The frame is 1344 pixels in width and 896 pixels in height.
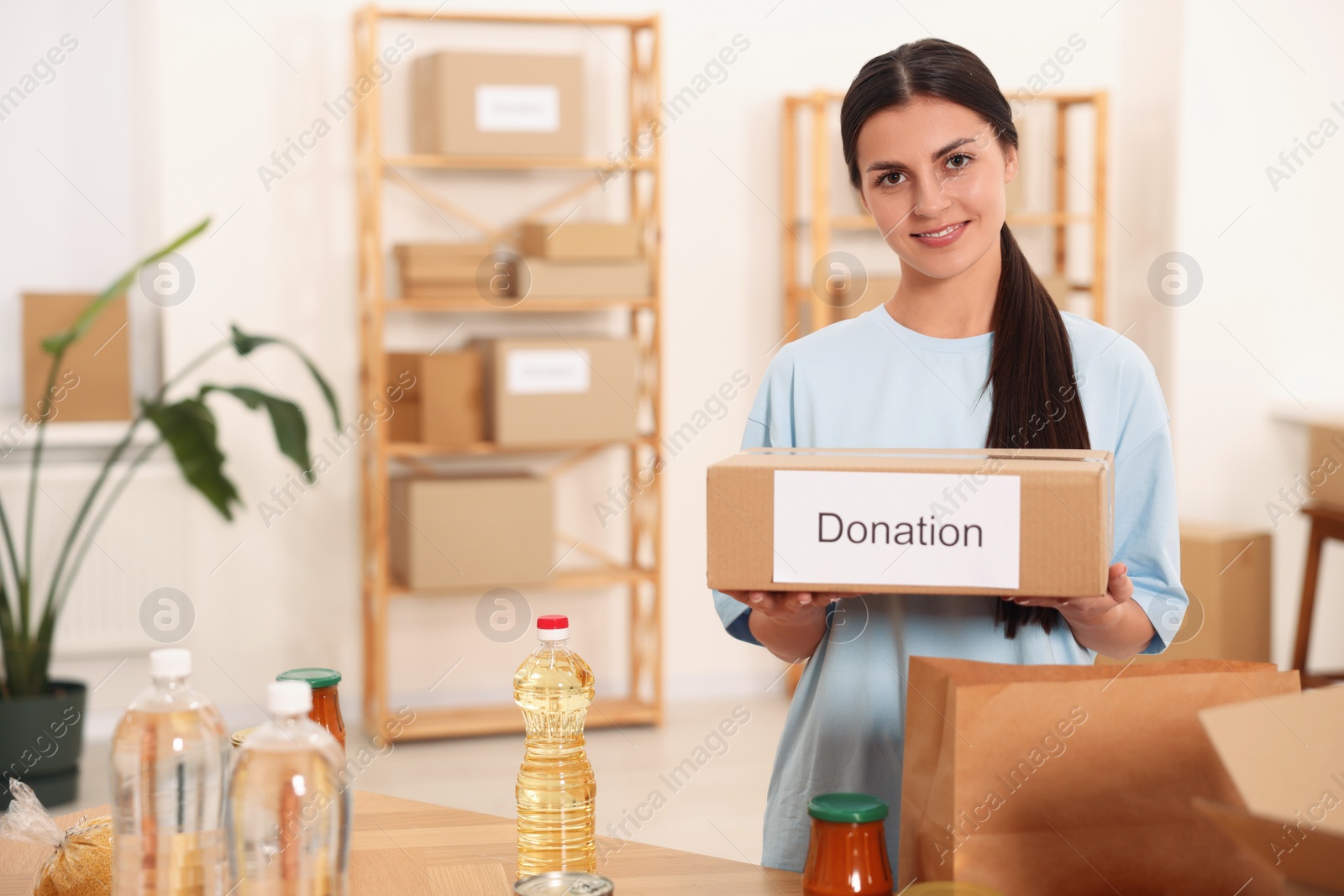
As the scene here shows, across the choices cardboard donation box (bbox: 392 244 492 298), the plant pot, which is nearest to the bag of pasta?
the plant pot

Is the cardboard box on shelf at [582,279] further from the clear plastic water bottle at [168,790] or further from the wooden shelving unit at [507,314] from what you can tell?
the clear plastic water bottle at [168,790]

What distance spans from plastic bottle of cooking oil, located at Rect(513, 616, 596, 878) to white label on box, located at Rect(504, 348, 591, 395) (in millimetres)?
2466

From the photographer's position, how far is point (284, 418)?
316cm

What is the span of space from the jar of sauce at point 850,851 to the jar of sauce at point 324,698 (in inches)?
16.3

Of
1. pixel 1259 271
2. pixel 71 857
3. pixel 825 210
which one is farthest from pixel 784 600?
pixel 1259 271

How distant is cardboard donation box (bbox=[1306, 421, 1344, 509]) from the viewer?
3576 millimetres

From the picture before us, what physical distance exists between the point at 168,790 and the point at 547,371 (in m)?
2.71

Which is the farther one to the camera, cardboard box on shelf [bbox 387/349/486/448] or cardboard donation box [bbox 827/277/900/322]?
cardboard donation box [bbox 827/277/900/322]

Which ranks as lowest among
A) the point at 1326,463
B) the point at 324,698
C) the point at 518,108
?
the point at 324,698

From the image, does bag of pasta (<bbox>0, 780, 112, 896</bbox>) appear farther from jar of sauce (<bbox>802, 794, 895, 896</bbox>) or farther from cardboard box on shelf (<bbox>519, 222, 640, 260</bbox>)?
cardboard box on shelf (<bbox>519, 222, 640, 260</bbox>)

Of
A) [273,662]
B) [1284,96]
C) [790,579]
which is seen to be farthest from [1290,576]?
[790,579]

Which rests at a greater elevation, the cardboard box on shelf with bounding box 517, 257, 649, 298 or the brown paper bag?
the cardboard box on shelf with bounding box 517, 257, 649, 298

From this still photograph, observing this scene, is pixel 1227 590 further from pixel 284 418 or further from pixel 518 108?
pixel 284 418

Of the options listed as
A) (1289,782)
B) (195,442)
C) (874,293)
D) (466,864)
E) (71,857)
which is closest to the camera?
(1289,782)
